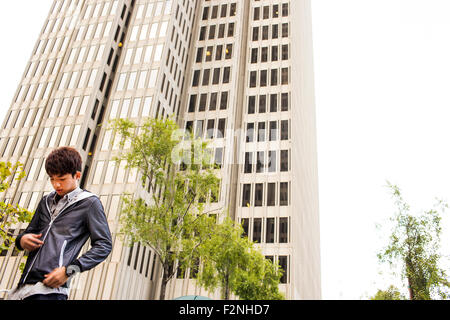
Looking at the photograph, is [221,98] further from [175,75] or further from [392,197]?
[392,197]

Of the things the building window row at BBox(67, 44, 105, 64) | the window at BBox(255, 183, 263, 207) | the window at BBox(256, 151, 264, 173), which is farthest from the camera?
the window at BBox(256, 151, 264, 173)


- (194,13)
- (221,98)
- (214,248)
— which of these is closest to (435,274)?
(214,248)

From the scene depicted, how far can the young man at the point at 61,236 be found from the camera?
2.71m

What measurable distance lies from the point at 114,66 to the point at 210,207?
842 inches

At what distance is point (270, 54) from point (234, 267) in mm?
35788

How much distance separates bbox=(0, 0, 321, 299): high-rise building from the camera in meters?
36.5

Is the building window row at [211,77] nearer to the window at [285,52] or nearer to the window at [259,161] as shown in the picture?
the window at [285,52]

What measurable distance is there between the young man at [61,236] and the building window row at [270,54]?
49822mm

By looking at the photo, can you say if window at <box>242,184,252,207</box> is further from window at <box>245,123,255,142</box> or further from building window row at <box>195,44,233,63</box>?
building window row at <box>195,44,233,63</box>

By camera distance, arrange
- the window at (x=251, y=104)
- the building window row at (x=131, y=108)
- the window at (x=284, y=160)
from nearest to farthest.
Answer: the building window row at (x=131, y=108)
the window at (x=284, y=160)
the window at (x=251, y=104)

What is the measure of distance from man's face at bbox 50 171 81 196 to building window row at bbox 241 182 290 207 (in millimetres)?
38936

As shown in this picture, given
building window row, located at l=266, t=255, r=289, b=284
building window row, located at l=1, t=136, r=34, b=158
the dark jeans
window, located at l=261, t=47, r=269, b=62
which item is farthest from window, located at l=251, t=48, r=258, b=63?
the dark jeans

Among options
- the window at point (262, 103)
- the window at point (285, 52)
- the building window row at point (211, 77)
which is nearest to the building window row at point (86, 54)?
the building window row at point (211, 77)
